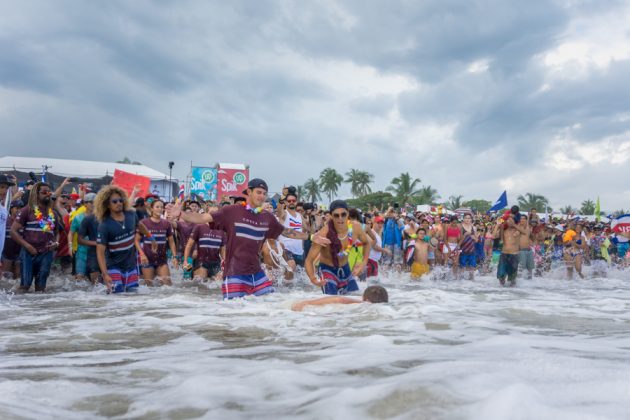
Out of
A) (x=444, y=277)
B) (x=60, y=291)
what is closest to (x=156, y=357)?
(x=60, y=291)

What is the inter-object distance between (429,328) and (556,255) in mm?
13805

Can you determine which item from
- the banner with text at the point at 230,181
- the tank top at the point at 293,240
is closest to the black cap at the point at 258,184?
the tank top at the point at 293,240

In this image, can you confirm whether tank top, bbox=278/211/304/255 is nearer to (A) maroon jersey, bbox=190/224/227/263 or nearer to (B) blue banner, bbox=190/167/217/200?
(A) maroon jersey, bbox=190/224/227/263

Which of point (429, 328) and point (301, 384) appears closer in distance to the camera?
point (301, 384)

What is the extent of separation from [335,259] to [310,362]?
3.45m

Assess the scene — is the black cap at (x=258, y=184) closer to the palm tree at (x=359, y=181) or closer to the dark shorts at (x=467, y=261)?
the dark shorts at (x=467, y=261)

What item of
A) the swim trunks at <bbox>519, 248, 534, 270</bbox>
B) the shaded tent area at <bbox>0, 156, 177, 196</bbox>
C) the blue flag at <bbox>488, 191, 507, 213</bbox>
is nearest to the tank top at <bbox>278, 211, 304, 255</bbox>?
the swim trunks at <bbox>519, 248, 534, 270</bbox>

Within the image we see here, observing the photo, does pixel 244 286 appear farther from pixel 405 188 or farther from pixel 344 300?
pixel 405 188

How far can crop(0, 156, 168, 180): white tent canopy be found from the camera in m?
44.5

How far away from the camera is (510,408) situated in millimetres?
2568

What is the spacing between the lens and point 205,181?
103 feet

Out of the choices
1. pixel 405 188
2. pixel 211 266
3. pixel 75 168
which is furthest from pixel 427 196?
pixel 211 266

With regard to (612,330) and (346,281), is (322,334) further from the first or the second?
(612,330)

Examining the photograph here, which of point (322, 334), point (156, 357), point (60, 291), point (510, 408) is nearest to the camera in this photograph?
point (510, 408)
